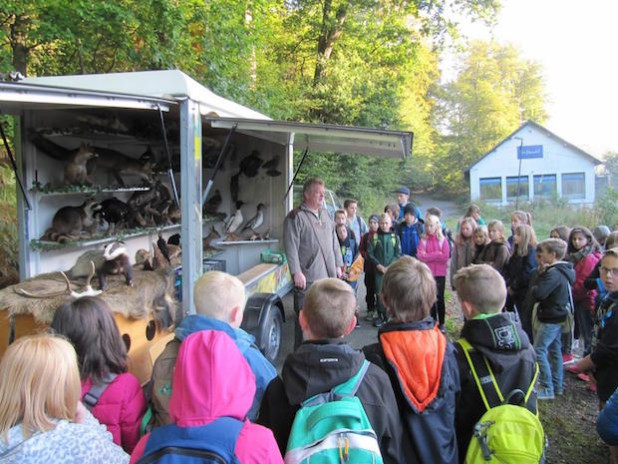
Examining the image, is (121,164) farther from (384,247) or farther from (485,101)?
(485,101)

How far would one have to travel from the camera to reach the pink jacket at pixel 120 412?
83.6 inches

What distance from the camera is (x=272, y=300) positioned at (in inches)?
194

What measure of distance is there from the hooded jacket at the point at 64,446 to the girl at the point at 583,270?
4.75 metres

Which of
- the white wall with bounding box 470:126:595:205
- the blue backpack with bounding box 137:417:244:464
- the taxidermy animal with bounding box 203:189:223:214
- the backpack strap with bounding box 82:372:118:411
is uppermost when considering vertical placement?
the white wall with bounding box 470:126:595:205

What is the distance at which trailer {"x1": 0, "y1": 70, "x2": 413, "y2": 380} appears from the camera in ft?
13.0

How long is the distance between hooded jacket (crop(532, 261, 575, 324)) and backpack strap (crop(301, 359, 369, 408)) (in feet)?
9.51

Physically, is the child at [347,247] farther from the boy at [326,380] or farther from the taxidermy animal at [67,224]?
the boy at [326,380]

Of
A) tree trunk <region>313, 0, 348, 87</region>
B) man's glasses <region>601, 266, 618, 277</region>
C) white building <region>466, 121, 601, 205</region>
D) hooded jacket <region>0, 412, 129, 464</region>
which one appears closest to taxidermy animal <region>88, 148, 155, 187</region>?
hooded jacket <region>0, 412, 129, 464</region>

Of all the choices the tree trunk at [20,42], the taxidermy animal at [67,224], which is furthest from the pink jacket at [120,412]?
the tree trunk at [20,42]

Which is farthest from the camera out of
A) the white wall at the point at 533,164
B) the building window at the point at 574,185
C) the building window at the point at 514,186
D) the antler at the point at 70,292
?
the building window at the point at 514,186

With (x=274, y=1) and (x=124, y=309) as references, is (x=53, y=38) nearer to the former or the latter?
(x=124, y=309)

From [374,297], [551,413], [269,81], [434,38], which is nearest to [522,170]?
[434,38]

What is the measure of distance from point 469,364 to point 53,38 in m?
9.43

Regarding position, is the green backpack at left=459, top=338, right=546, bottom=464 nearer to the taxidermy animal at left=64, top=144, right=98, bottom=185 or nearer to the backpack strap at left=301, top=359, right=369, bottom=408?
the backpack strap at left=301, top=359, right=369, bottom=408
